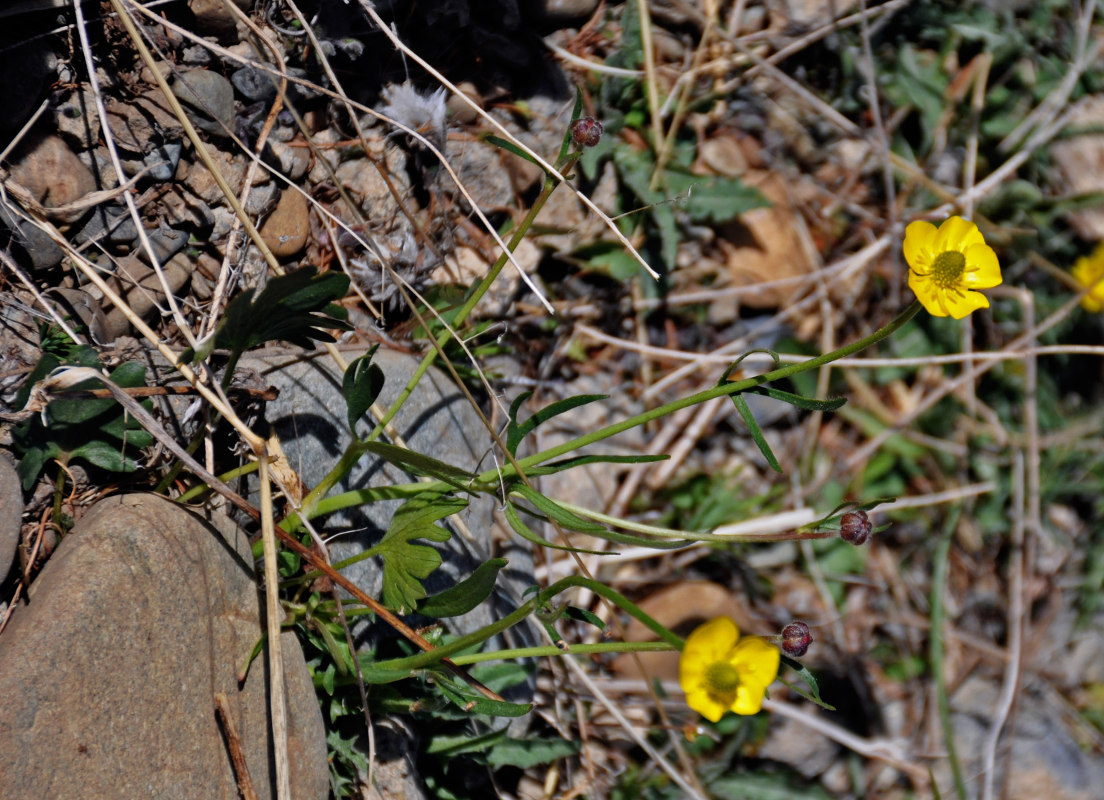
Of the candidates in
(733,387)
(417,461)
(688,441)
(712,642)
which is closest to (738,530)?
(688,441)

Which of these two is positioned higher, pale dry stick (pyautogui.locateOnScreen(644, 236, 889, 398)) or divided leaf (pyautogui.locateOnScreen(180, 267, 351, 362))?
divided leaf (pyautogui.locateOnScreen(180, 267, 351, 362))

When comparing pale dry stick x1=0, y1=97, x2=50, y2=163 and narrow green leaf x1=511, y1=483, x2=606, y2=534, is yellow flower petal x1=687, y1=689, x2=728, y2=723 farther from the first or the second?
pale dry stick x1=0, y1=97, x2=50, y2=163

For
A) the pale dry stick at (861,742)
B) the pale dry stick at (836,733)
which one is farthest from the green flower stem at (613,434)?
the pale dry stick at (861,742)

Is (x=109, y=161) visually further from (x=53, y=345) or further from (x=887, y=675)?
(x=887, y=675)

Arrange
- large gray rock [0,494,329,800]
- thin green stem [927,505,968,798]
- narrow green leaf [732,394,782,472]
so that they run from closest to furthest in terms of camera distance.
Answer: large gray rock [0,494,329,800] → narrow green leaf [732,394,782,472] → thin green stem [927,505,968,798]

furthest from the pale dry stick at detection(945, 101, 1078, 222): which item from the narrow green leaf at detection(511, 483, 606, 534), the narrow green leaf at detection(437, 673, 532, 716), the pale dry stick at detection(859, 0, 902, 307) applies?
the narrow green leaf at detection(437, 673, 532, 716)

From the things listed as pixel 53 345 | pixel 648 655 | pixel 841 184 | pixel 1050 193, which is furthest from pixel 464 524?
pixel 1050 193

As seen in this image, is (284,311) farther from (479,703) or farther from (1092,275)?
(1092,275)
